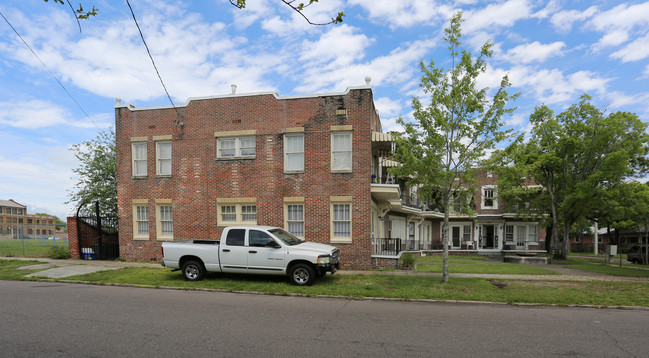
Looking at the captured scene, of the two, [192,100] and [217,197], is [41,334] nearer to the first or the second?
[217,197]

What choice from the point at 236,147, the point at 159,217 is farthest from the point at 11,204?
the point at 236,147

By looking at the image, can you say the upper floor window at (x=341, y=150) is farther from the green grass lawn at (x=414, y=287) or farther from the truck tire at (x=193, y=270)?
the truck tire at (x=193, y=270)

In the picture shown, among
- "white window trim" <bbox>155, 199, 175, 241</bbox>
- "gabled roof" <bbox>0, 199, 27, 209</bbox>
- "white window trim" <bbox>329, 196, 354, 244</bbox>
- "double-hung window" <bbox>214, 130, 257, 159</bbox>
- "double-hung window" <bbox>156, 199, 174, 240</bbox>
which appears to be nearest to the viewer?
"white window trim" <bbox>329, 196, 354, 244</bbox>

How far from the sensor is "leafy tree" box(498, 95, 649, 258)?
2053 centimetres

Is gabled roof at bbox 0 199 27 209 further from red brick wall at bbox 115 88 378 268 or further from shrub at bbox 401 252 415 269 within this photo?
shrub at bbox 401 252 415 269

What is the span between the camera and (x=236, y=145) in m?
15.5

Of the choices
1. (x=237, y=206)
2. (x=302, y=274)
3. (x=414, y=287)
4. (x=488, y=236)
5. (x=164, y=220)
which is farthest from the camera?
(x=488, y=236)

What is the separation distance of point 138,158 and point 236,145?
5044 millimetres

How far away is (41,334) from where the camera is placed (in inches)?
232

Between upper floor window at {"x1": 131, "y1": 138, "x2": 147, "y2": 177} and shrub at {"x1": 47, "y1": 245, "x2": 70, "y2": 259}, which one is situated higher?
upper floor window at {"x1": 131, "y1": 138, "x2": 147, "y2": 177}

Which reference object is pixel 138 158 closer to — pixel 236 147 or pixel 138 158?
pixel 138 158

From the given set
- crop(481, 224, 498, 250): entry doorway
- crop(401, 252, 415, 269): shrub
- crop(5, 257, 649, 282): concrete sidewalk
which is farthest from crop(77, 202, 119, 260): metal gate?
crop(481, 224, 498, 250): entry doorway

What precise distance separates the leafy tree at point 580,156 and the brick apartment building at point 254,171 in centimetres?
1015

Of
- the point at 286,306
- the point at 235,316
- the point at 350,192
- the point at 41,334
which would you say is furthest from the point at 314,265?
the point at 41,334
